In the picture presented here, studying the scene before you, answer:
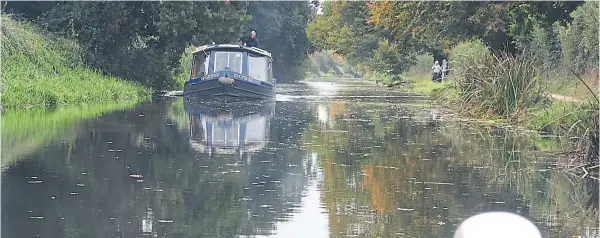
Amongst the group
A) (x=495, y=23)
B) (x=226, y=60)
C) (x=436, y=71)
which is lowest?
(x=226, y=60)

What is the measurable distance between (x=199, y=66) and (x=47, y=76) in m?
6.32

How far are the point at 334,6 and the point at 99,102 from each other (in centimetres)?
5194

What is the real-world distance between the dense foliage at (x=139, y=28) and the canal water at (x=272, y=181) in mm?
17402

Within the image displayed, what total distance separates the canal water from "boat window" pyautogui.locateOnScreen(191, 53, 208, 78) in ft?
46.2

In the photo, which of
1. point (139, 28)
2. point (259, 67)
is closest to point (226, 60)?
point (259, 67)

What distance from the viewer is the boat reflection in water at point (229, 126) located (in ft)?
56.3

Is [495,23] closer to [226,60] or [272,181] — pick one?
[226,60]

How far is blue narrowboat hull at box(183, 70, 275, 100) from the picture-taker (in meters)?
34.4

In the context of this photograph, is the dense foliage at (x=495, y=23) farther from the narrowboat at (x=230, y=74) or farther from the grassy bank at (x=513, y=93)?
the narrowboat at (x=230, y=74)

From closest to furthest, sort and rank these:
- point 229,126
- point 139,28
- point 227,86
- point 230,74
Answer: point 229,126, point 227,86, point 230,74, point 139,28

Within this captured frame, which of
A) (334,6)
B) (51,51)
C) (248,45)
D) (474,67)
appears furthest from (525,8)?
(334,6)

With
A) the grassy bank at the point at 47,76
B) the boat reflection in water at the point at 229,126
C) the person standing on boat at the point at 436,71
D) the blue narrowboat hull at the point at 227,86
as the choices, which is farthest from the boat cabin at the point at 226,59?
the person standing on boat at the point at 436,71

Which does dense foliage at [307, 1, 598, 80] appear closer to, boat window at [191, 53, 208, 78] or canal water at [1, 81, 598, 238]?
canal water at [1, 81, 598, 238]

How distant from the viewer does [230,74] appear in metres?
34.7
